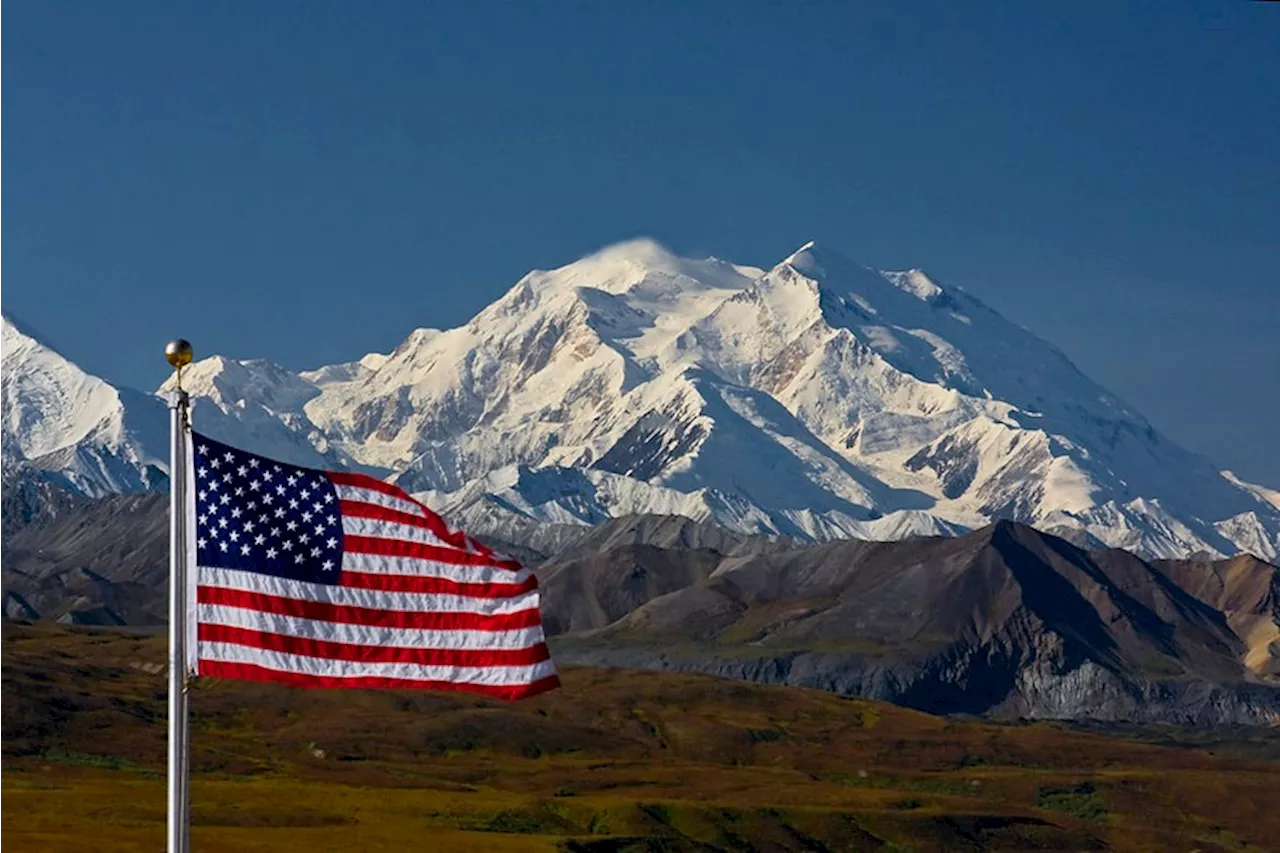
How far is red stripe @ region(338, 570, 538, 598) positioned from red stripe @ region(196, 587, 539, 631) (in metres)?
0.33

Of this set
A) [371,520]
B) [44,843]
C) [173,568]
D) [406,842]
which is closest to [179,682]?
[173,568]

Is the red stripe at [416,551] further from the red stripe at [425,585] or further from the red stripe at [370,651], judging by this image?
the red stripe at [370,651]

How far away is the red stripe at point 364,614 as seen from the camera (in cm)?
3803

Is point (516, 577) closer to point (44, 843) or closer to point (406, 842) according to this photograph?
point (44, 843)

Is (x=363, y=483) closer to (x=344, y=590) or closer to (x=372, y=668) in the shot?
(x=344, y=590)

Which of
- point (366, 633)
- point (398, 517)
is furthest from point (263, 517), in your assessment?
point (366, 633)

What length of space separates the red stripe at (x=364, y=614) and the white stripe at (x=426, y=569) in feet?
1.86

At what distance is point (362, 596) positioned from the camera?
39.4 m

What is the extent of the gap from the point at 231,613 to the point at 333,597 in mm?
1765

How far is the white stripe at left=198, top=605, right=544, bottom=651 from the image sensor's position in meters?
37.9

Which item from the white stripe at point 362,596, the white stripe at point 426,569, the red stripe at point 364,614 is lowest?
the red stripe at point 364,614

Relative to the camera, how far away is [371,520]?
39.7 m

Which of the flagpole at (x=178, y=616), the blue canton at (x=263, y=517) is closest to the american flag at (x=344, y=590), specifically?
the blue canton at (x=263, y=517)

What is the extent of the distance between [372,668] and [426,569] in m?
1.81
